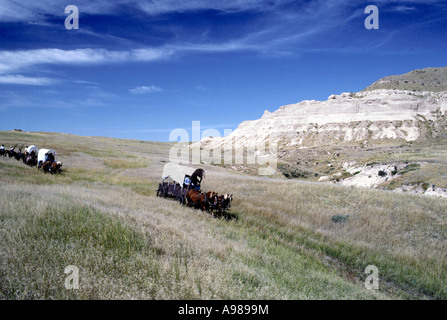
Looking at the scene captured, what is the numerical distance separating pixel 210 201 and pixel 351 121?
105 metres

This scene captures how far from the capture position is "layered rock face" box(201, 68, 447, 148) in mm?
85500

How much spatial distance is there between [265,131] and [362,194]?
103253 mm

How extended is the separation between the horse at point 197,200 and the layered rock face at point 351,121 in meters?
88.2

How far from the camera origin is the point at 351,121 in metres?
99.4

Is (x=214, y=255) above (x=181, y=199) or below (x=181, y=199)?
above

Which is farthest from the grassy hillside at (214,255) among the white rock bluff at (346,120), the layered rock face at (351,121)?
the white rock bluff at (346,120)

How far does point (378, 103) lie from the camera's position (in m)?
100

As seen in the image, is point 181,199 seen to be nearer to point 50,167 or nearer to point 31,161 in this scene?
point 50,167

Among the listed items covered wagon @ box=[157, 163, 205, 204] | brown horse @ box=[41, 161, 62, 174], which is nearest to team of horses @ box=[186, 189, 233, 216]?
covered wagon @ box=[157, 163, 205, 204]
